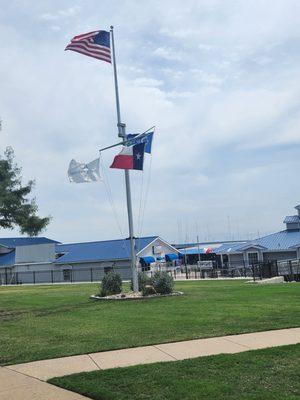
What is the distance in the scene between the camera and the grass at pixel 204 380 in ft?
18.3

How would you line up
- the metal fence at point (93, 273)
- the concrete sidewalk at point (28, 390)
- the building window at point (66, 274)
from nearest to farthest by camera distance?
the concrete sidewalk at point (28, 390)
the metal fence at point (93, 273)
the building window at point (66, 274)

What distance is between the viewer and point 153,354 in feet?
25.7

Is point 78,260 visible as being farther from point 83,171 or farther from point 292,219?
point 83,171

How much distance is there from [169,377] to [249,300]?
30.3 ft

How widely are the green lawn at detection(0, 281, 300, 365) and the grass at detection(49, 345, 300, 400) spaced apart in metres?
1.84

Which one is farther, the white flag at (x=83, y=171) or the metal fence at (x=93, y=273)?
the metal fence at (x=93, y=273)

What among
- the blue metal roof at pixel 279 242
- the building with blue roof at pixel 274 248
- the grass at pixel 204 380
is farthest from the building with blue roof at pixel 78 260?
the grass at pixel 204 380

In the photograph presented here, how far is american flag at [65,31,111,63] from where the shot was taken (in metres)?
19.1

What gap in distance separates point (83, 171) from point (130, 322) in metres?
8.61

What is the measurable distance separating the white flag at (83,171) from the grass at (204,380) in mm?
12367

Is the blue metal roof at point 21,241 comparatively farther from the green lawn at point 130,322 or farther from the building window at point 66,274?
the green lawn at point 130,322

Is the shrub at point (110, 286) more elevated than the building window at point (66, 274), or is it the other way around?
the building window at point (66, 274)

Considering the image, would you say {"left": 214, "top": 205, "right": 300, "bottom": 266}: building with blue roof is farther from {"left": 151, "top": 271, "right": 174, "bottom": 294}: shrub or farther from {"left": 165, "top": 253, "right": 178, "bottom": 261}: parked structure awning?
{"left": 151, "top": 271, "right": 174, "bottom": 294}: shrub

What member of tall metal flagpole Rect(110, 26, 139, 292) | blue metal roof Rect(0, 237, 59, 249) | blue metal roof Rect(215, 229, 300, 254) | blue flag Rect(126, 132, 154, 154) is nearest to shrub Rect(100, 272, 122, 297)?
tall metal flagpole Rect(110, 26, 139, 292)
